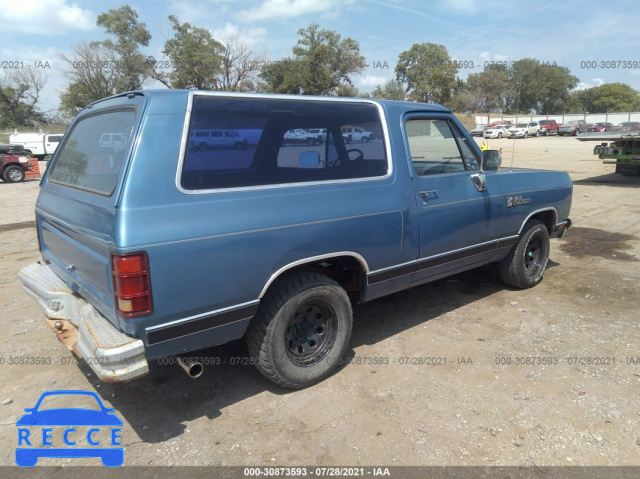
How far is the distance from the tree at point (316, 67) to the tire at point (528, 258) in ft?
143

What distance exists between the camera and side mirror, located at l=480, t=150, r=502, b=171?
403cm

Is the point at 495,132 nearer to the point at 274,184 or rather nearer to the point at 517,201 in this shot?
the point at 517,201

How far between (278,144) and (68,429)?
2270 millimetres

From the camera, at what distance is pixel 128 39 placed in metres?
45.8

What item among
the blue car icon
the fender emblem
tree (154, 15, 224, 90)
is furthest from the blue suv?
tree (154, 15, 224, 90)

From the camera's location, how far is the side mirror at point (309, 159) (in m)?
3.08

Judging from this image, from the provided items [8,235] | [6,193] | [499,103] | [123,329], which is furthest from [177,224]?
[499,103]

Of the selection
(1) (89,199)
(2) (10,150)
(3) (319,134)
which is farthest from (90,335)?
(2) (10,150)

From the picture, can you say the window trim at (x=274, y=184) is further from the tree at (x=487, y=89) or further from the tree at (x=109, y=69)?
the tree at (x=487, y=89)

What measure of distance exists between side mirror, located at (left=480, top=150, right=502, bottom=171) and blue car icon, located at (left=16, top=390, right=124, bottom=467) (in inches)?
140

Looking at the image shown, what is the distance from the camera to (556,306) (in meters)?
4.52

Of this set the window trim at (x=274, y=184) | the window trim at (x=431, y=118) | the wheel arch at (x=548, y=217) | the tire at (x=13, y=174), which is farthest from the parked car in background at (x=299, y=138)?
the tire at (x=13, y=174)

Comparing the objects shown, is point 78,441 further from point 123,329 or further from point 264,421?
point 264,421

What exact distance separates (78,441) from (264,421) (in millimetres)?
1127
